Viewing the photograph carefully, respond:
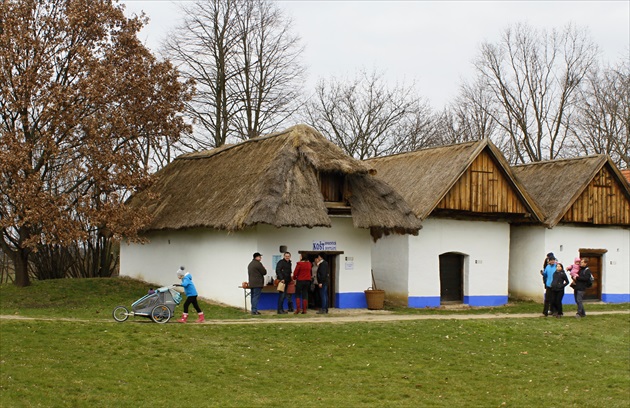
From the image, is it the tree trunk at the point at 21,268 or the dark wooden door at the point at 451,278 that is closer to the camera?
the tree trunk at the point at 21,268

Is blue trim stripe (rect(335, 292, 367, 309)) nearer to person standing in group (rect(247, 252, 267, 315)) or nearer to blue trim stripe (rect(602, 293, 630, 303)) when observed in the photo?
person standing in group (rect(247, 252, 267, 315))

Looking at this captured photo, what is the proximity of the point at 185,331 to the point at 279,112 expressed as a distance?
24.5m

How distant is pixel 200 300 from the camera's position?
2597 centimetres

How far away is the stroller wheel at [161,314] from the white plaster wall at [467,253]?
10030 mm

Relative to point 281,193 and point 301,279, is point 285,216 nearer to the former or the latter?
point 281,193

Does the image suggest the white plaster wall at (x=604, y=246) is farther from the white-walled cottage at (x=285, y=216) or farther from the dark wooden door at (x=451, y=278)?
the white-walled cottage at (x=285, y=216)

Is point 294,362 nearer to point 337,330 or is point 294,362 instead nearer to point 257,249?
point 337,330

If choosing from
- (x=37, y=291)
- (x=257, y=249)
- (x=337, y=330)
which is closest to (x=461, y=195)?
(x=257, y=249)

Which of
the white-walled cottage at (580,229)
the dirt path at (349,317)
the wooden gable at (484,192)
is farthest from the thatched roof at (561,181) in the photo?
the dirt path at (349,317)

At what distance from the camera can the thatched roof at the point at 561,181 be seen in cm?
2970

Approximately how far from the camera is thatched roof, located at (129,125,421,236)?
23.5 m

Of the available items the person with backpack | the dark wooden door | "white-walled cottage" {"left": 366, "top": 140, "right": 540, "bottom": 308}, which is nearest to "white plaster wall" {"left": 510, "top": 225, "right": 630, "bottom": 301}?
"white-walled cottage" {"left": 366, "top": 140, "right": 540, "bottom": 308}

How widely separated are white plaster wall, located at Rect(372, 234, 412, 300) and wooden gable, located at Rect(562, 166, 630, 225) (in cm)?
644

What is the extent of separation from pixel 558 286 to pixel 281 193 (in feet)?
26.8
